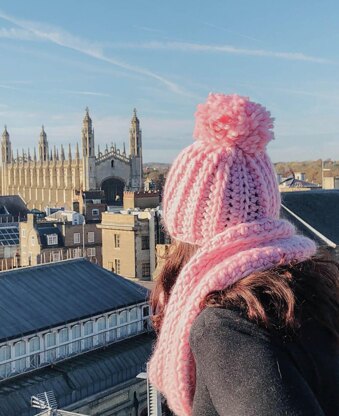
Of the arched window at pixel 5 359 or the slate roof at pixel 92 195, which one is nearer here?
the arched window at pixel 5 359

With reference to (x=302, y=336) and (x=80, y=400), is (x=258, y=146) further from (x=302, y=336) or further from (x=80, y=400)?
(x=80, y=400)

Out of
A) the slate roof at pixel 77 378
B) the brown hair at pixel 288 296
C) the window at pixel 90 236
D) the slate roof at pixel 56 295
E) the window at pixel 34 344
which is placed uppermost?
the brown hair at pixel 288 296

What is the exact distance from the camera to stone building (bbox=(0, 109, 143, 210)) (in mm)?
70188

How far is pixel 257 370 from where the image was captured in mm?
1869

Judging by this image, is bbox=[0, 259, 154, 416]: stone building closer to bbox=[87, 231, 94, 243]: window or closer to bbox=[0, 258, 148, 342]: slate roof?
bbox=[0, 258, 148, 342]: slate roof

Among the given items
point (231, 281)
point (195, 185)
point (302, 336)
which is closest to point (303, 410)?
point (302, 336)

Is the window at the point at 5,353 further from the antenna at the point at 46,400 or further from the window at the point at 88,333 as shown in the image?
the window at the point at 88,333

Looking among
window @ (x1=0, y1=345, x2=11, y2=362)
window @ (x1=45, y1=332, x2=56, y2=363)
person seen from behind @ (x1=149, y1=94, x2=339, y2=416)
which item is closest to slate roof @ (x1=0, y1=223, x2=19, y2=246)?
window @ (x1=45, y1=332, x2=56, y2=363)

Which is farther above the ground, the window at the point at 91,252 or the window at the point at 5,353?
the window at the point at 5,353

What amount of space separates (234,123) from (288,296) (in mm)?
781

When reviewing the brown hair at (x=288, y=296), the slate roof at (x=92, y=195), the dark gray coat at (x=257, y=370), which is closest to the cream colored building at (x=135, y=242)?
the slate roof at (x=92, y=195)

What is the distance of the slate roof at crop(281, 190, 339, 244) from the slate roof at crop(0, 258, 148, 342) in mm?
9241

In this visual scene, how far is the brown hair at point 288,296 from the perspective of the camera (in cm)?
198

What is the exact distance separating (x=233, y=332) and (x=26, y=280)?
15.5 m
